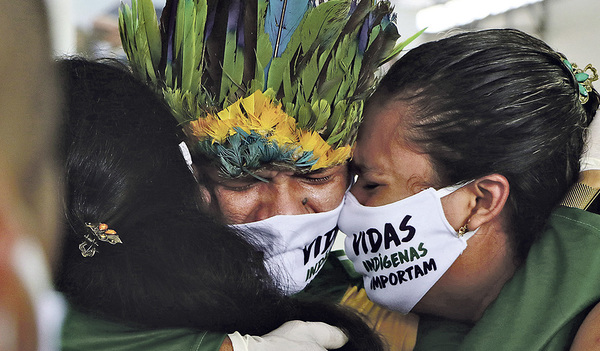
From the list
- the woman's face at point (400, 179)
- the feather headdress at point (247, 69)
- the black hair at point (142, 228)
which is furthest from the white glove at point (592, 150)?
the black hair at point (142, 228)

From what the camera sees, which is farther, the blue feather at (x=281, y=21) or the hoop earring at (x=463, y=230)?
the hoop earring at (x=463, y=230)

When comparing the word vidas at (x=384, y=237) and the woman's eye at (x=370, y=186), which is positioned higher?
the woman's eye at (x=370, y=186)

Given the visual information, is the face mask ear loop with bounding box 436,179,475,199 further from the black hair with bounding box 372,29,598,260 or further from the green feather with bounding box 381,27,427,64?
the green feather with bounding box 381,27,427,64

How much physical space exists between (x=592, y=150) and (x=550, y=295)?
247 millimetres

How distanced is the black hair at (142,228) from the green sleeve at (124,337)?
0.04 ft

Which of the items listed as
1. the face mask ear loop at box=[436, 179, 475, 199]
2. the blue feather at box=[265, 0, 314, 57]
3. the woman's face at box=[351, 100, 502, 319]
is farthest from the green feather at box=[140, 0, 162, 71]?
the face mask ear loop at box=[436, 179, 475, 199]

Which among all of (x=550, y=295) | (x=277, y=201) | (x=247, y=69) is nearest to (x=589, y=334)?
(x=550, y=295)

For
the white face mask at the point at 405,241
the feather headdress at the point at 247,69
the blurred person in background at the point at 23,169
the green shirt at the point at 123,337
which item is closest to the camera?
the blurred person in background at the point at 23,169

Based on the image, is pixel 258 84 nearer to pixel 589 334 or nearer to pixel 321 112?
pixel 321 112

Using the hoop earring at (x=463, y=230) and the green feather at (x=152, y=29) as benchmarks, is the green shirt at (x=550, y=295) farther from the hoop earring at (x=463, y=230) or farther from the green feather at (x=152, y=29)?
the green feather at (x=152, y=29)

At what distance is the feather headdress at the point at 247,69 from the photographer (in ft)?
2.19

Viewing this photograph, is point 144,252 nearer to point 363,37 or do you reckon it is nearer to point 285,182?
point 285,182

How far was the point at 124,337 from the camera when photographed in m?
0.58

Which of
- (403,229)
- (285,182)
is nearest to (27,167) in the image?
(285,182)
